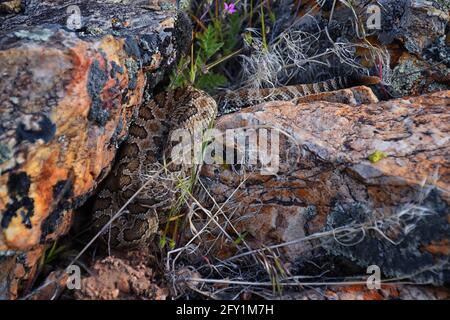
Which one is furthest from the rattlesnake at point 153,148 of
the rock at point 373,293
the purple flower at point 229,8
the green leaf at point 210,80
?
the rock at point 373,293

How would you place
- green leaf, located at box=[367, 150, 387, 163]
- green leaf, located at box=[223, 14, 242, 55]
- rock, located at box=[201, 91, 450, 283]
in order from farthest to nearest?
1. green leaf, located at box=[223, 14, 242, 55]
2. green leaf, located at box=[367, 150, 387, 163]
3. rock, located at box=[201, 91, 450, 283]

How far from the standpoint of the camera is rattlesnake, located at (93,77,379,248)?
3.30 meters

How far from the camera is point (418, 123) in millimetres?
3092

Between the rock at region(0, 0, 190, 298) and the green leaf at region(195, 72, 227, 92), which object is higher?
the rock at region(0, 0, 190, 298)

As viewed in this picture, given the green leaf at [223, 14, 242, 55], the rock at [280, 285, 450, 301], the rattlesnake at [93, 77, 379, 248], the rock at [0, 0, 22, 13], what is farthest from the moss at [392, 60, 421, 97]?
the rock at [0, 0, 22, 13]

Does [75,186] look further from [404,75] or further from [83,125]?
[404,75]

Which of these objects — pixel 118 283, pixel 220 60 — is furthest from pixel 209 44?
pixel 118 283

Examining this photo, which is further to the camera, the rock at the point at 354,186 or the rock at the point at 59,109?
the rock at the point at 354,186

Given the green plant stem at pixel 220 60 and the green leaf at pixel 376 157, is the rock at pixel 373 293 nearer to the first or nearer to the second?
the green leaf at pixel 376 157

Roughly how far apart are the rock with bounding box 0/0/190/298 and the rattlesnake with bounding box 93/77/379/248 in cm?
32

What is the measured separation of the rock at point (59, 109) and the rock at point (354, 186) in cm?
77

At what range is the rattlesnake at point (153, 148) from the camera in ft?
10.8

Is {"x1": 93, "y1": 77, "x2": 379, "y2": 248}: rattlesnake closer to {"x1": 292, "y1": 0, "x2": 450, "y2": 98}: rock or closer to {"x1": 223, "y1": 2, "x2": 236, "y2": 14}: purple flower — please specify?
{"x1": 292, "y1": 0, "x2": 450, "y2": 98}: rock

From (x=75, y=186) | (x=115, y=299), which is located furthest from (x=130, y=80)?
(x=115, y=299)
